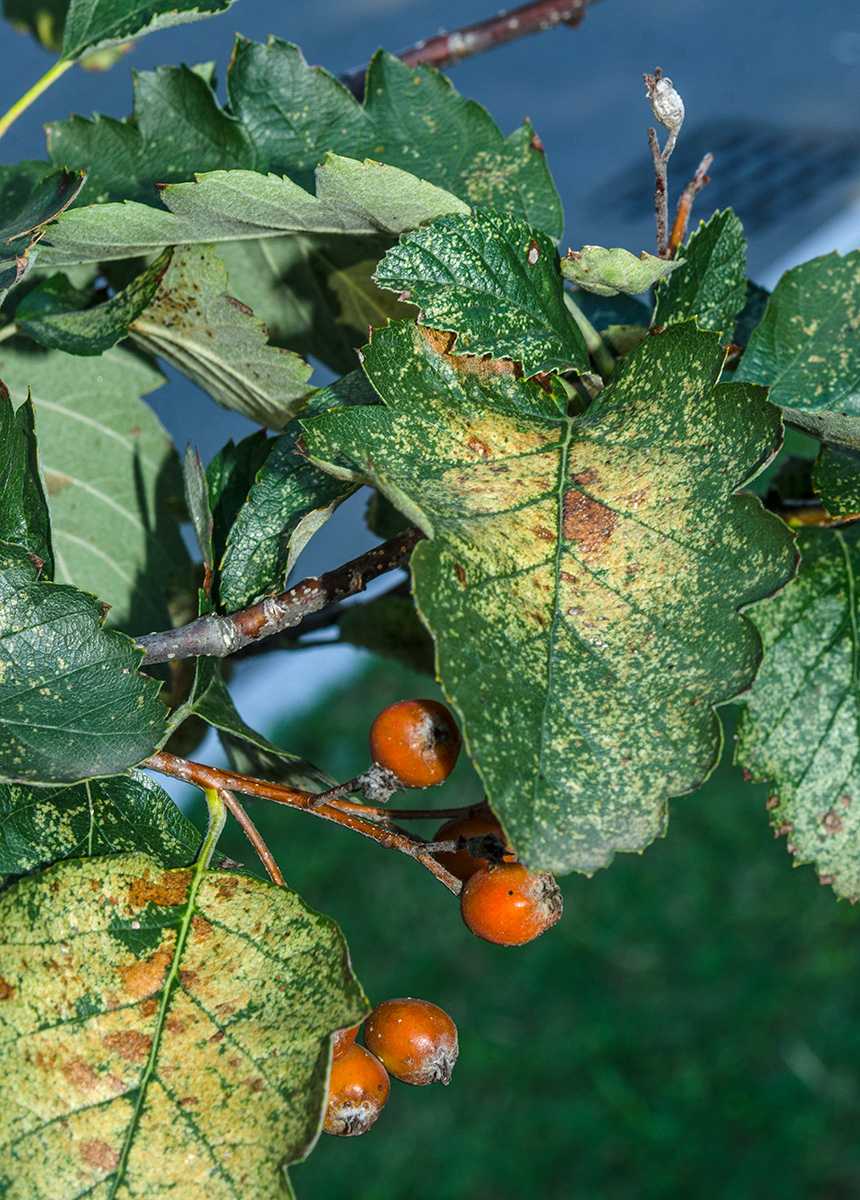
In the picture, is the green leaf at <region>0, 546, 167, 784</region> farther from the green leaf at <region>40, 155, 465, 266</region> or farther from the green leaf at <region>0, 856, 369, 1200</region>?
the green leaf at <region>40, 155, 465, 266</region>

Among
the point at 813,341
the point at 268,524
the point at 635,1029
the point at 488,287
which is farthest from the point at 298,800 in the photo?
the point at 635,1029

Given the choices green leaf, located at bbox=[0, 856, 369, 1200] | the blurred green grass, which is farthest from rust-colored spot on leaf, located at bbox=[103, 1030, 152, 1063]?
the blurred green grass

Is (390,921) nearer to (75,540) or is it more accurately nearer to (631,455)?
(75,540)

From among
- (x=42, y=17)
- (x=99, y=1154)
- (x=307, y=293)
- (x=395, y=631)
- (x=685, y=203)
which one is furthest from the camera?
(x=42, y=17)

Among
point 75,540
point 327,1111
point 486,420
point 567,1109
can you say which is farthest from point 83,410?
point 567,1109

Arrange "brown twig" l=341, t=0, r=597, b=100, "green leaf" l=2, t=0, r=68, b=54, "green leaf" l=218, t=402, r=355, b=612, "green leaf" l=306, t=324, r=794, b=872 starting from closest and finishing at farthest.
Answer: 1. "green leaf" l=306, t=324, r=794, b=872
2. "green leaf" l=218, t=402, r=355, b=612
3. "brown twig" l=341, t=0, r=597, b=100
4. "green leaf" l=2, t=0, r=68, b=54

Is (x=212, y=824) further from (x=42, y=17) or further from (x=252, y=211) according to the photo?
(x=42, y=17)

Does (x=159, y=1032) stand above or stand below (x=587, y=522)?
below

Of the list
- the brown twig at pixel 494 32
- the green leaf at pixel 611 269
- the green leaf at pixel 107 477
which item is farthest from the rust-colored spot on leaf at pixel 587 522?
the brown twig at pixel 494 32

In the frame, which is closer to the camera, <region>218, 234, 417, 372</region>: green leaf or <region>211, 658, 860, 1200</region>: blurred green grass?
<region>218, 234, 417, 372</region>: green leaf
